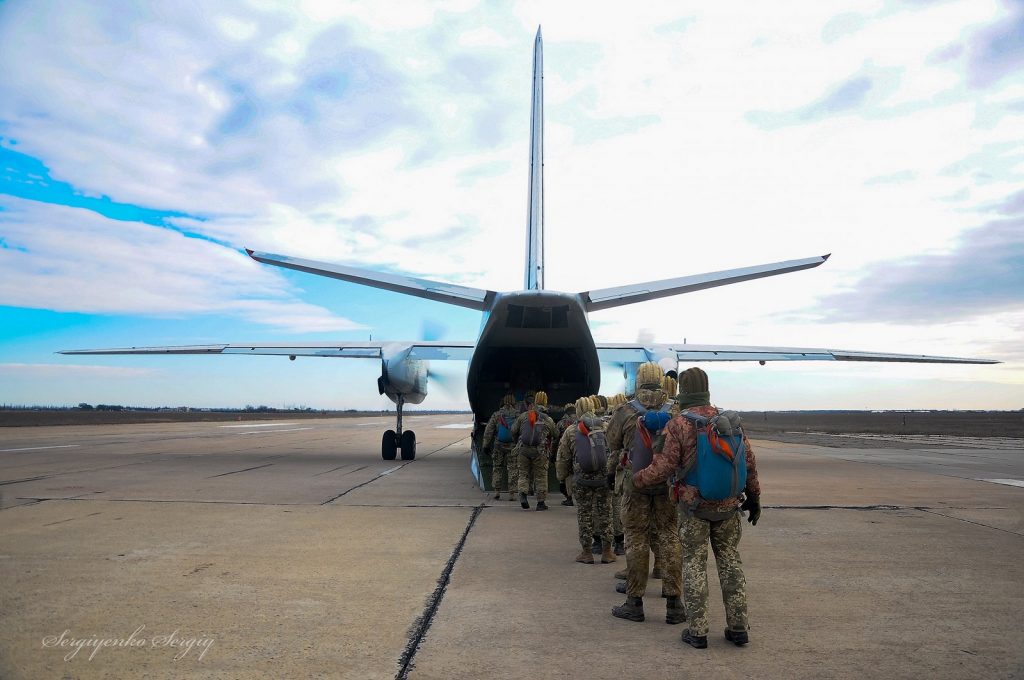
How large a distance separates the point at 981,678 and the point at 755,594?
171 centimetres

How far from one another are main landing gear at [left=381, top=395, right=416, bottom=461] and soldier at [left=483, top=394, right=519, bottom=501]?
20.0ft

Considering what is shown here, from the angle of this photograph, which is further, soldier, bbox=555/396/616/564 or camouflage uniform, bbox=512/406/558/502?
camouflage uniform, bbox=512/406/558/502

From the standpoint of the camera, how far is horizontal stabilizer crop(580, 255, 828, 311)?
9.68 meters

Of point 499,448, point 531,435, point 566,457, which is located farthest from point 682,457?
point 499,448

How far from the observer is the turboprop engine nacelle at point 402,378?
14.7 meters

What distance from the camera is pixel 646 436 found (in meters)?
4.93

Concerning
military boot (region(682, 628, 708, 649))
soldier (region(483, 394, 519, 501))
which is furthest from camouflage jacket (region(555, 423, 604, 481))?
military boot (region(682, 628, 708, 649))

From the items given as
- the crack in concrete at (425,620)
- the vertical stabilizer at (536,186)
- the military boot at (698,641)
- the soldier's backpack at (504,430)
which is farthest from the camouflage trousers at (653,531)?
the vertical stabilizer at (536,186)

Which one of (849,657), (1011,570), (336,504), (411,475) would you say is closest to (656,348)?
(411,475)

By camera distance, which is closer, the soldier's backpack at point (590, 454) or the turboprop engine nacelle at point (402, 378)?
the soldier's backpack at point (590, 454)

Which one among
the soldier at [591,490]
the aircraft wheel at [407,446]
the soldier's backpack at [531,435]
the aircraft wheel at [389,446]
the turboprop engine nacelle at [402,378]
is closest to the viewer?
the soldier at [591,490]

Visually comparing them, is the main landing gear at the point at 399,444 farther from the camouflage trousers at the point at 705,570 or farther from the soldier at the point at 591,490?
the camouflage trousers at the point at 705,570

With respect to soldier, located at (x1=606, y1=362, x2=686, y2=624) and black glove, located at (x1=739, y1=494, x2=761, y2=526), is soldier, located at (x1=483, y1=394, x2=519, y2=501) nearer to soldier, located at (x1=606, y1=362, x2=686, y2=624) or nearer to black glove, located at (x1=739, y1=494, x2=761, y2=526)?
soldier, located at (x1=606, y1=362, x2=686, y2=624)

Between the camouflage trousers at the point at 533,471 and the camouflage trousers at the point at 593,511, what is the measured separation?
268 centimetres
